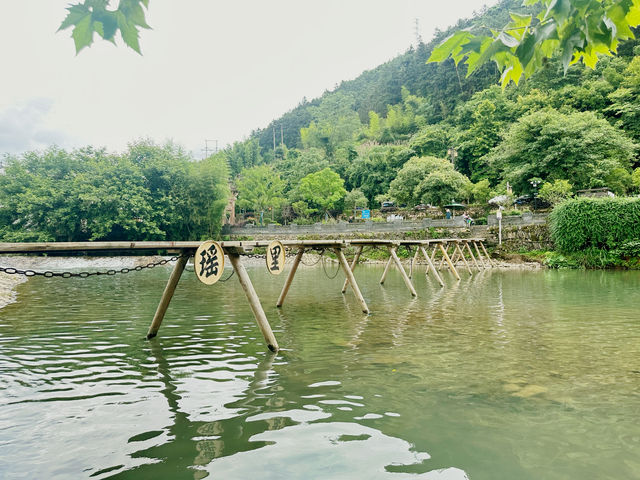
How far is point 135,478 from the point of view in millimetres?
2691

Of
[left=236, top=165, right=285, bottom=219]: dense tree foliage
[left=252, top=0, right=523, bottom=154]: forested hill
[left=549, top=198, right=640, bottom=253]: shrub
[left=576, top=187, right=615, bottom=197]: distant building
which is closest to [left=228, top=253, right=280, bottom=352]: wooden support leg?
[left=549, top=198, right=640, bottom=253]: shrub

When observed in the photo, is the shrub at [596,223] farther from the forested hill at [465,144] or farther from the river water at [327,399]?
the river water at [327,399]

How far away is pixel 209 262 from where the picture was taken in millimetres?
5930

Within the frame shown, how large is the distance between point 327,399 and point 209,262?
9.17ft

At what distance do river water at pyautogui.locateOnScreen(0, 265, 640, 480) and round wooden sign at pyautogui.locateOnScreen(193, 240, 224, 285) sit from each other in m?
1.18

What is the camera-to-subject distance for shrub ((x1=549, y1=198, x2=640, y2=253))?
22.5 meters

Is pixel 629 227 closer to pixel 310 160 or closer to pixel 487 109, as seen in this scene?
pixel 487 109

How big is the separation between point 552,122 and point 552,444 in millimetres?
32146

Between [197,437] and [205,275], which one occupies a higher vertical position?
[205,275]

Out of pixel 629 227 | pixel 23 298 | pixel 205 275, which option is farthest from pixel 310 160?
pixel 205 275

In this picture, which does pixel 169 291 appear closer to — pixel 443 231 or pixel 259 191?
pixel 443 231

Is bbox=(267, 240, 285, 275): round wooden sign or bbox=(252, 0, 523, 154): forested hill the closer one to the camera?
bbox=(267, 240, 285, 275): round wooden sign

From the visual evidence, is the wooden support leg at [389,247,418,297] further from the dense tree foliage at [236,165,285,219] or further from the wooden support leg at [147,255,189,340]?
the dense tree foliage at [236,165,285,219]

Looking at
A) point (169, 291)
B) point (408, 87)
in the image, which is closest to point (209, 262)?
point (169, 291)
